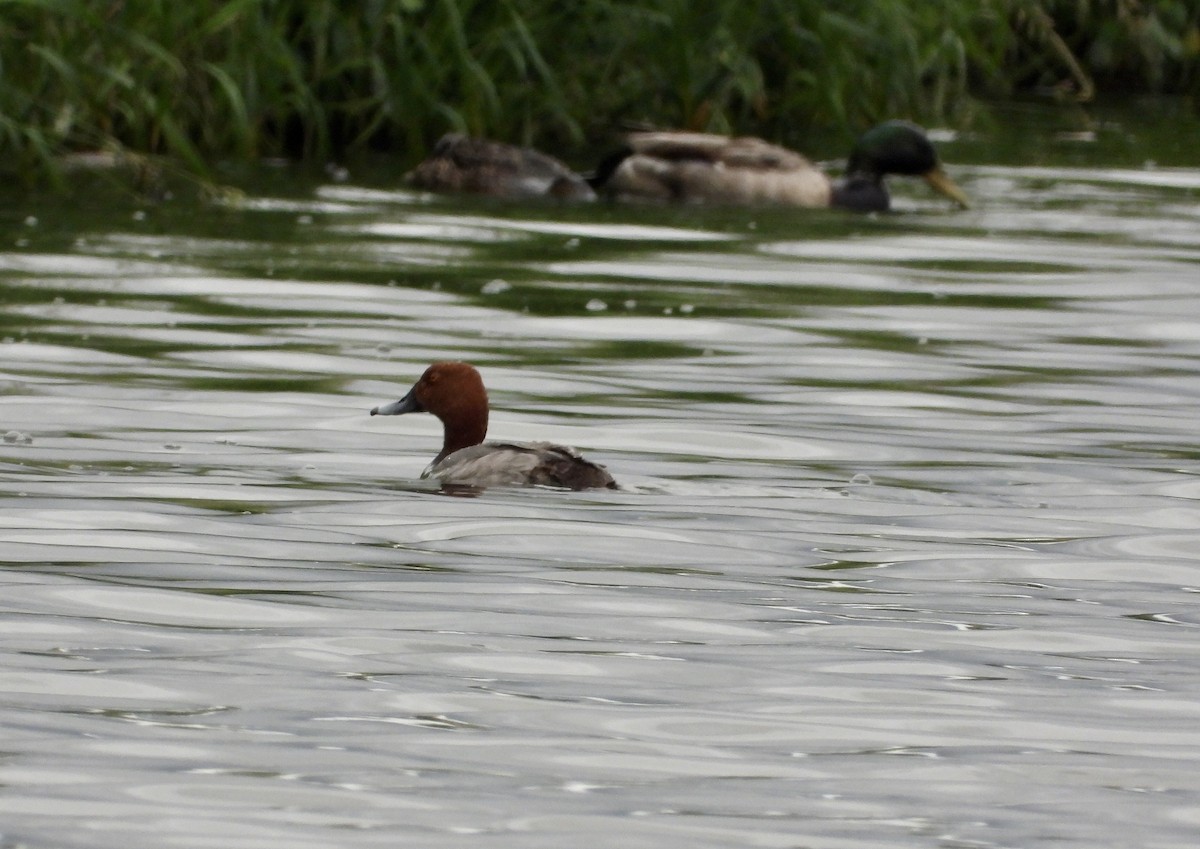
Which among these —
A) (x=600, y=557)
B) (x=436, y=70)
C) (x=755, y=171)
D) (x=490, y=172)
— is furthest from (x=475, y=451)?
(x=755, y=171)

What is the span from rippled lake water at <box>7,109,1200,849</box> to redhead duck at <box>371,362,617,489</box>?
0.07 m

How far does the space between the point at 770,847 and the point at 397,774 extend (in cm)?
69

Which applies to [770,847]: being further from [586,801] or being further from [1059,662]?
[1059,662]

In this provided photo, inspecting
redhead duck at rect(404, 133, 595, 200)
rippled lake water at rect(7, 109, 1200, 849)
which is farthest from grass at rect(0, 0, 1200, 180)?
rippled lake water at rect(7, 109, 1200, 849)

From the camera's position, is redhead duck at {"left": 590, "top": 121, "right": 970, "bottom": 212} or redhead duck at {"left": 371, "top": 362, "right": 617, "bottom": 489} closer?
redhead duck at {"left": 371, "top": 362, "right": 617, "bottom": 489}

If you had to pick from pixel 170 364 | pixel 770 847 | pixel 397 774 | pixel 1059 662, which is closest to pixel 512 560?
pixel 1059 662

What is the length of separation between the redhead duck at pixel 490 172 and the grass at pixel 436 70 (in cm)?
45

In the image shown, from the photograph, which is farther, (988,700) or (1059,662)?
(1059,662)

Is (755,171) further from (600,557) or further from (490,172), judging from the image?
(600,557)

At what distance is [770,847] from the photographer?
14.1ft

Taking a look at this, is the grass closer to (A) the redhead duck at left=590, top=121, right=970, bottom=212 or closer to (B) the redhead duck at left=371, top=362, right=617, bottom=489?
(A) the redhead duck at left=590, top=121, right=970, bottom=212

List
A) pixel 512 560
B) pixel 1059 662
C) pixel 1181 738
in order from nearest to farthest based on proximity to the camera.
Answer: pixel 1181 738 < pixel 1059 662 < pixel 512 560

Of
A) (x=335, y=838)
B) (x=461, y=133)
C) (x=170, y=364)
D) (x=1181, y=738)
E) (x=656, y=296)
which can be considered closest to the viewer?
(x=335, y=838)

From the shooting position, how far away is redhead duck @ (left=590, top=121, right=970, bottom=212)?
15664 mm
